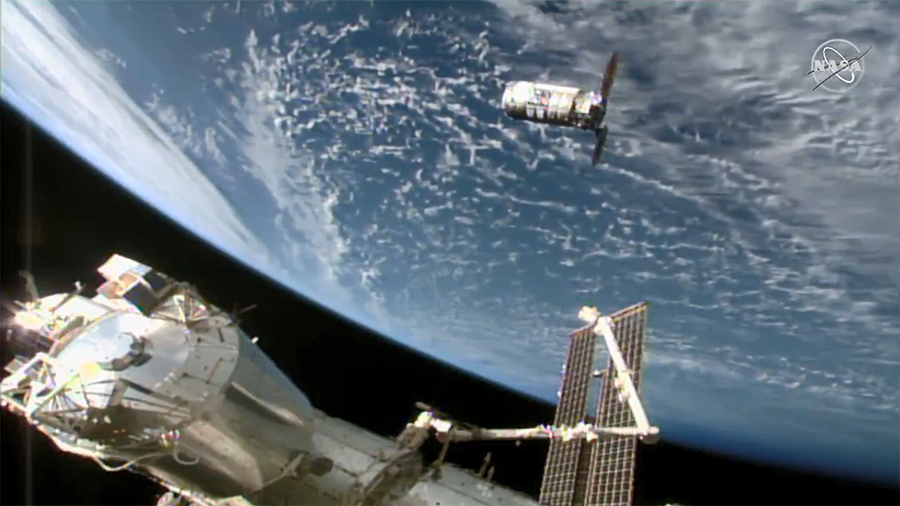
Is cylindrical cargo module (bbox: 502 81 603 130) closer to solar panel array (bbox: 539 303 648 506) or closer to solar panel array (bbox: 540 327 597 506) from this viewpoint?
solar panel array (bbox: 539 303 648 506)

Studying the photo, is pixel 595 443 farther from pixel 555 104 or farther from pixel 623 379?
pixel 555 104

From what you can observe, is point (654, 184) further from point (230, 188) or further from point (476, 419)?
point (476, 419)

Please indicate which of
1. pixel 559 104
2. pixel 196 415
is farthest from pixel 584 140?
pixel 196 415

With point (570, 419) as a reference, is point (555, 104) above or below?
above

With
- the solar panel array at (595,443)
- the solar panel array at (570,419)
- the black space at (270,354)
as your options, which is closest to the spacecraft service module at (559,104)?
the solar panel array at (595,443)

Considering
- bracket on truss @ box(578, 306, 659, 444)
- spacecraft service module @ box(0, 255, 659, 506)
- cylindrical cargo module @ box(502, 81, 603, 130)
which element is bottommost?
spacecraft service module @ box(0, 255, 659, 506)

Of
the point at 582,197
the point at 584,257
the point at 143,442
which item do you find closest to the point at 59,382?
the point at 143,442

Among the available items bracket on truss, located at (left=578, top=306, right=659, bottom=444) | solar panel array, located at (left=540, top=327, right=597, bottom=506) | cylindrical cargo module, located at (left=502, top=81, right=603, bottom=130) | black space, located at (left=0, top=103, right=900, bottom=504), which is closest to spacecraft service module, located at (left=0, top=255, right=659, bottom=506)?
bracket on truss, located at (left=578, top=306, right=659, bottom=444)

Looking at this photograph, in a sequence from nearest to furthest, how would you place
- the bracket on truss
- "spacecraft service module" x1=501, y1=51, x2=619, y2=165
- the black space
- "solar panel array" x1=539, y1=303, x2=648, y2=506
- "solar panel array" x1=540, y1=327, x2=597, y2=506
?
the bracket on truss < "solar panel array" x1=539, y1=303, x2=648, y2=506 < "spacecraft service module" x1=501, y1=51, x2=619, y2=165 < "solar panel array" x1=540, y1=327, x2=597, y2=506 < the black space
